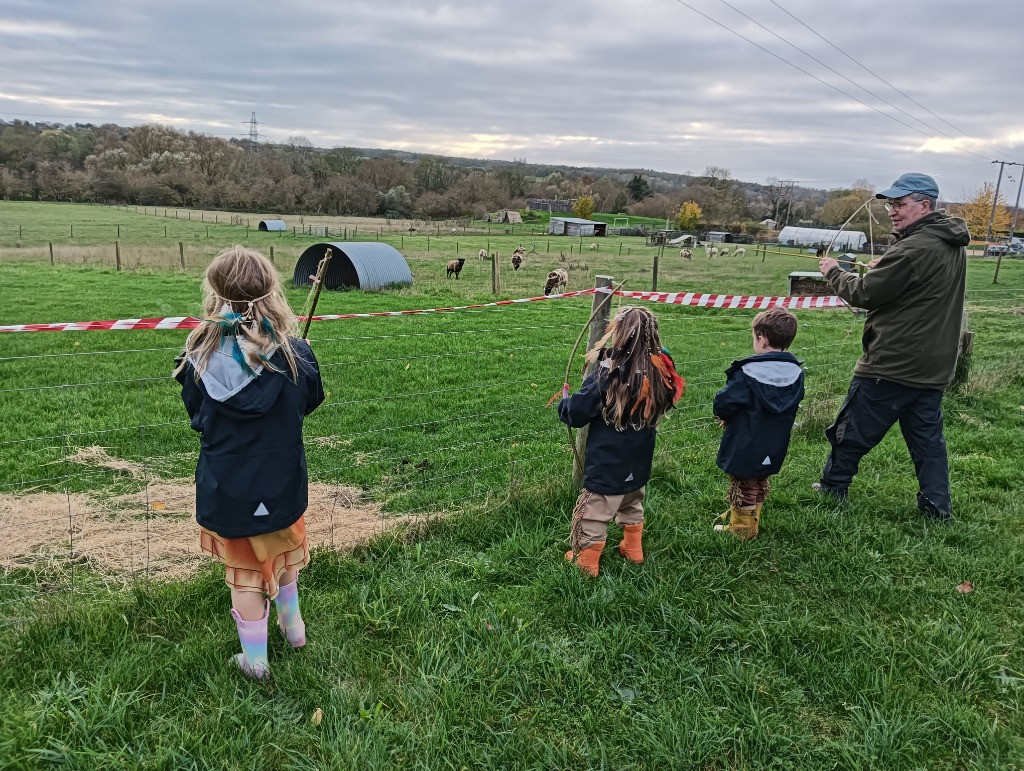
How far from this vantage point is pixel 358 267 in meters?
17.8

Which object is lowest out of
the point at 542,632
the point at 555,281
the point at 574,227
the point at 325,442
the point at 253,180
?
the point at 325,442

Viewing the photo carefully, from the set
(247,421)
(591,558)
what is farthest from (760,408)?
(247,421)

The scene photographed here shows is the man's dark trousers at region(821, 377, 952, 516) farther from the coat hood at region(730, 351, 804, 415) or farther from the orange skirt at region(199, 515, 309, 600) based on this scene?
the orange skirt at region(199, 515, 309, 600)

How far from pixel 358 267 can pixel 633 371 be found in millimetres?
15514

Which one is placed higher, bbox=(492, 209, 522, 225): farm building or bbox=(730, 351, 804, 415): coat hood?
bbox=(492, 209, 522, 225): farm building

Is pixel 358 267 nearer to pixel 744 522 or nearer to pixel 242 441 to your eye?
pixel 744 522

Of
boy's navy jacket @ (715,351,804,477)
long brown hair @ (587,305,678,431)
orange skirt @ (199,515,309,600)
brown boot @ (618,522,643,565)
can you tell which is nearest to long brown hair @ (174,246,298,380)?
orange skirt @ (199,515,309,600)

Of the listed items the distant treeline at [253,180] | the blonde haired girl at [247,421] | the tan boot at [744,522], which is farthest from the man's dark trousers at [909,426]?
the distant treeline at [253,180]

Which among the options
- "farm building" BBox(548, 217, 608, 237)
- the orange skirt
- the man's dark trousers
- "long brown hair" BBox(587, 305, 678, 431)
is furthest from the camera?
"farm building" BBox(548, 217, 608, 237)

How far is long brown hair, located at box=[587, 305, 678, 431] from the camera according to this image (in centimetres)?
328

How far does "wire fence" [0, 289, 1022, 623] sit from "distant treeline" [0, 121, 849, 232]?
247 feet

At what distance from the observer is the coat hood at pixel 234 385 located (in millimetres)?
2469

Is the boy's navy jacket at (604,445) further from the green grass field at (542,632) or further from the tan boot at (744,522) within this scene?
the tan boot at (744,522)

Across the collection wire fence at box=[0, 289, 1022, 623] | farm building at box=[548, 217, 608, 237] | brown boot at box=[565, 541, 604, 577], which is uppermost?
farm building at box=[548, 217, 608, 237]
